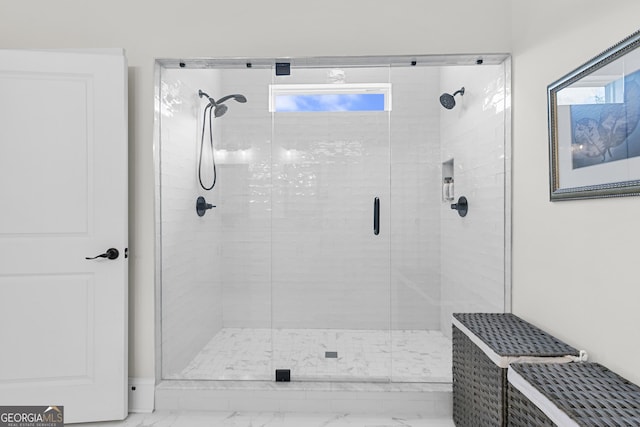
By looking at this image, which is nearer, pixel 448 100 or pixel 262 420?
pixel 262 420

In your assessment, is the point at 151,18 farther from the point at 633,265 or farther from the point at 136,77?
the point at 633,265

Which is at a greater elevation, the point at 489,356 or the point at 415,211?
the point at 415,211

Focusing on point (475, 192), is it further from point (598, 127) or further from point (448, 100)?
point (598, 127)

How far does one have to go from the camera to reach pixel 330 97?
2.58 meters

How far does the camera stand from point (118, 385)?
210 cm

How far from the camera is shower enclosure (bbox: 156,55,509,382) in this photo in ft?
7.73

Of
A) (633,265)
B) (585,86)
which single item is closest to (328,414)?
(633,265)

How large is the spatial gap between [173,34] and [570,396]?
2501mm

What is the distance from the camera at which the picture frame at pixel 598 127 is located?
50.7 inches

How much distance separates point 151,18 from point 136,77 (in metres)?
0.35

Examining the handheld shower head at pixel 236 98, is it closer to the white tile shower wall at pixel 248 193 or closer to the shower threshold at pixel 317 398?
the white tile shower wall at pixel 248 193

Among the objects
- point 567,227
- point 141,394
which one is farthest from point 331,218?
point 141,394

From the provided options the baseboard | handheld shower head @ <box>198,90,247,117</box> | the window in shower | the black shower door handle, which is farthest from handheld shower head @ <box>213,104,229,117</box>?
the baseboard

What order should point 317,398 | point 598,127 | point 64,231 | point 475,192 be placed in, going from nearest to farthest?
1. point 598,127
2. point 64,231
3. point 317,398
4. point 475,192
